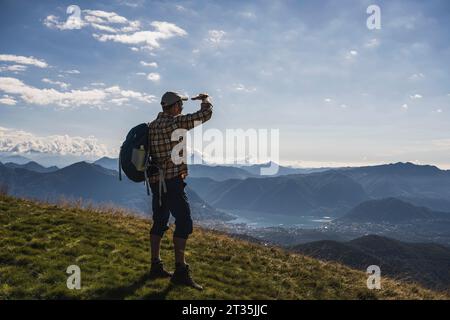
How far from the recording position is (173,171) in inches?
337

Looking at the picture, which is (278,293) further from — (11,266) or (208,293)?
(11,266)

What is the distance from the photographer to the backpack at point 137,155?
27.9ft

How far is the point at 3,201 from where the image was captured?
16750mm

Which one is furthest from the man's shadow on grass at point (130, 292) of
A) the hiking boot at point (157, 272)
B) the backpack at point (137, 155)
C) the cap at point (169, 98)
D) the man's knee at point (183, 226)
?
the cap at point (169, 98)

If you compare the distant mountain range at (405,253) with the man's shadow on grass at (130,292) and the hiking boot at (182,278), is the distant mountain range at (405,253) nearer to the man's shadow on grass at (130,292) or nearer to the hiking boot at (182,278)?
the hiking boot at (182,278)

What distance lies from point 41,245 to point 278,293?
273 inches

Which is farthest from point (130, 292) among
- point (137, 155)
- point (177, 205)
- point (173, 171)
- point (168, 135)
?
point (168, 135)

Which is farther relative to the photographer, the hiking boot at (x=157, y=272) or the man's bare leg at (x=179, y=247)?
the hiking boot at (x=157, y=272)

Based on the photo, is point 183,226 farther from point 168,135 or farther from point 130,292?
point 168,135

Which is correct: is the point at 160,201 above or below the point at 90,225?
above

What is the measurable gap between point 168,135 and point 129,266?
3974mm

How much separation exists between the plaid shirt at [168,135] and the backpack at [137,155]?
0.42 ft

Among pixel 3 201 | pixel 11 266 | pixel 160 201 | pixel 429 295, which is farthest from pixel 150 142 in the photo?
pixel 3 201

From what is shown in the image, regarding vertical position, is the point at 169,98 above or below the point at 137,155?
above
